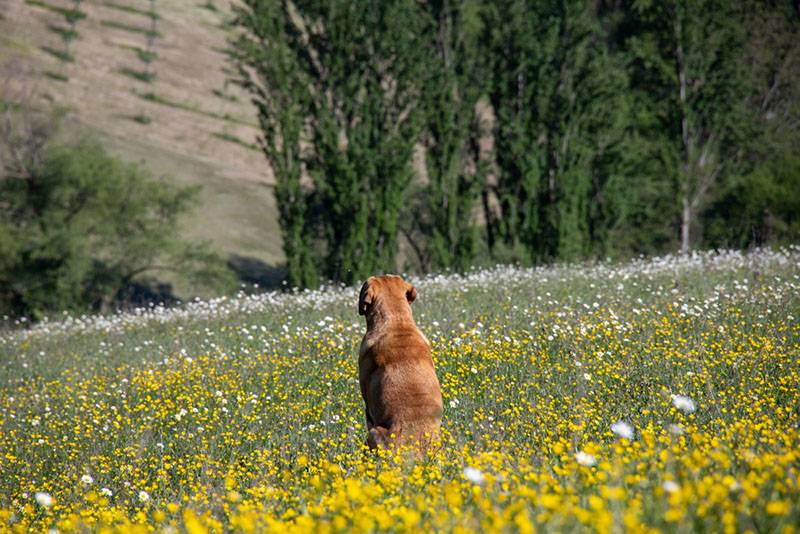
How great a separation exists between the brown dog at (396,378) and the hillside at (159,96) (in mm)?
32764

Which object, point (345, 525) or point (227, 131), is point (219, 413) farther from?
point (227, 131)

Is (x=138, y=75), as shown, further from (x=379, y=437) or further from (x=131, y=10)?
(x=379, y=437)

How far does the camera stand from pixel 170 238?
28.8 m

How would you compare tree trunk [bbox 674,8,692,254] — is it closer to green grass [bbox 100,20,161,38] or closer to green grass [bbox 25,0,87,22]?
green grass [bbox 25,0,87,22]

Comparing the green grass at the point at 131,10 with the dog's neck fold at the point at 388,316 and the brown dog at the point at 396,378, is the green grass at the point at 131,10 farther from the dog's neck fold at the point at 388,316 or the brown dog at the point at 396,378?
the brown dog at the point at 396,378

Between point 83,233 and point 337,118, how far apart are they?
35.6ft

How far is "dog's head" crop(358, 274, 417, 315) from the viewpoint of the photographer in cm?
Result: 649

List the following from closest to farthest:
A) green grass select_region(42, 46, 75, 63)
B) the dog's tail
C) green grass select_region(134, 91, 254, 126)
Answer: the dog's tail → green grass select_region(42, 46, 75, 63) → green grass select_region(134, 91, 254, 126)

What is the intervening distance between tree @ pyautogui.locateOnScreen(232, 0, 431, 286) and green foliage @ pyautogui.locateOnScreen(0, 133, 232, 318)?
7140mm

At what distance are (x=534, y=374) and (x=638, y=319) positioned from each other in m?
2.32

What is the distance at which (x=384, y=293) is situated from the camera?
6566 mm

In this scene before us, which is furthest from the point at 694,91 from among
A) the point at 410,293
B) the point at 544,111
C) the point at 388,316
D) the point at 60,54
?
the point at 60,54

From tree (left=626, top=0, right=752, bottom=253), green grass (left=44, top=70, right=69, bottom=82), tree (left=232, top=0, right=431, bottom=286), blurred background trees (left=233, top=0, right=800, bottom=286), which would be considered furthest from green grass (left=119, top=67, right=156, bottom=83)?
tree (left=626, top=0, right=752, bottom=253)

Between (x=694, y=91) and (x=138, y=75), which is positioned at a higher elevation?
(x=694, y=91)
